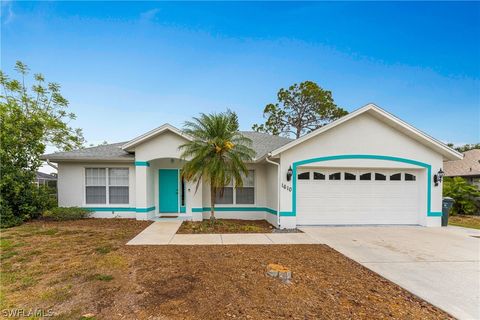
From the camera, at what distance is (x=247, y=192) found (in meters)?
12.1

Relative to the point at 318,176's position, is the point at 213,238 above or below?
below

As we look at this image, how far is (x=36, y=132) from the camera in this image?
1111 centimetres

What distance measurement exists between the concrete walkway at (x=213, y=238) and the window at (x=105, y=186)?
3.54 m

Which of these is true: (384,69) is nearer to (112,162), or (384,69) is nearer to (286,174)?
(286,174)

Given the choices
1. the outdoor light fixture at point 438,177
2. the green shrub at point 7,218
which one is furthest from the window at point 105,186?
the outdoor light fixture at point 438,177

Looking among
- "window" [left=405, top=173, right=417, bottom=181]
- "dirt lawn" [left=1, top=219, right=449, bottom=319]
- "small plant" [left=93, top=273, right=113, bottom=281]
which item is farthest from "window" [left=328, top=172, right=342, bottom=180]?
"small plant" [left=93, top=273, right=113, bottom=281]

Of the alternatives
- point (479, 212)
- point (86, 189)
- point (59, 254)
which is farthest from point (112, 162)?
point (479, 212)

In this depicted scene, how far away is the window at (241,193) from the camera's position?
11984 millimetres

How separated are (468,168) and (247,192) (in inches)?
831

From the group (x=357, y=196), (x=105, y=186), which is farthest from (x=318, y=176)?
(x=105, y=186)

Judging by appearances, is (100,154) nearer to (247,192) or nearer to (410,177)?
(247,192)

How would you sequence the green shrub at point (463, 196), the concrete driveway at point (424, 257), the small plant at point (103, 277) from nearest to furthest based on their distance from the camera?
the concrete driveway at point (424, 257) → the small plant at point (103, 277) → the green shrub at point (463, 196)

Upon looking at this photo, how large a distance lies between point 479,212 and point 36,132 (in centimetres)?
2531

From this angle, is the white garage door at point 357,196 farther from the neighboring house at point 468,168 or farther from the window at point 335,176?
the neighboring house at point 468,168
